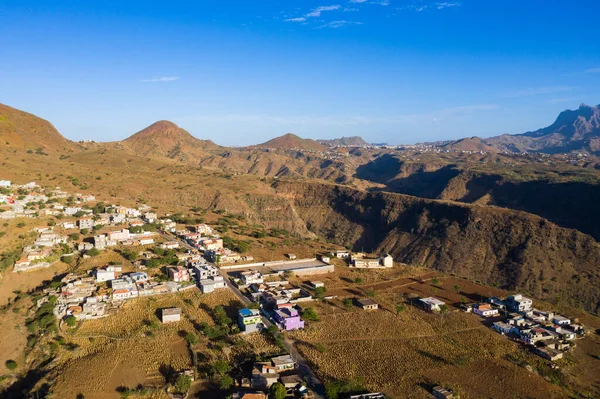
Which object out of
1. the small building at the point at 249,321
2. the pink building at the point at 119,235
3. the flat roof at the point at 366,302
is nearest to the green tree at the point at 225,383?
the small building at the point at 249,321

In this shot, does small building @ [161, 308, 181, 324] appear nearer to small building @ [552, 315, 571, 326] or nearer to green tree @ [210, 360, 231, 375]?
green tree @ [210, 360, 231, 375]

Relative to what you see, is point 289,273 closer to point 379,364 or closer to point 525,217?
point 379,364

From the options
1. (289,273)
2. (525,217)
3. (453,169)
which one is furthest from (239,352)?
(453,169)

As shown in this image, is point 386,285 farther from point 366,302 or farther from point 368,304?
point 368,304

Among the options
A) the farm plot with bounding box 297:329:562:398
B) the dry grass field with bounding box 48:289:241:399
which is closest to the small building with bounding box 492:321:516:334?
the farm plot with bounding box 297:329:562:398

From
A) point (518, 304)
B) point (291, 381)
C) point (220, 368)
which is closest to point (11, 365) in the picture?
point (220, 368)

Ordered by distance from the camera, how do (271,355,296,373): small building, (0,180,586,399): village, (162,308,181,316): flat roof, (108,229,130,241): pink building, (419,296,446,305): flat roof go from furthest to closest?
(108,229,130,241): pink building
(419,296,446,305): flat roof
(162,308,181,316): flat roof
(0,180,586,399): village
(271,355,296,373): small building
